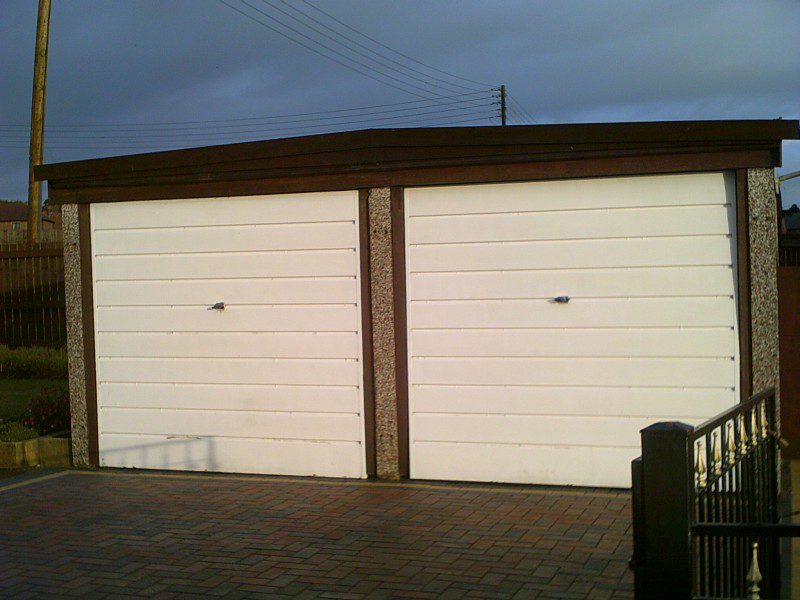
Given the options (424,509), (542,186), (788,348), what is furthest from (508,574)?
(788,348)

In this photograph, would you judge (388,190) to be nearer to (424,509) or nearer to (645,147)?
(645,147)

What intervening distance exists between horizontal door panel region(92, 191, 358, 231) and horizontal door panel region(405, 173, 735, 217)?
28.2 inches

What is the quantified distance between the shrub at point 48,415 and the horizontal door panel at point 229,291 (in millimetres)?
1898

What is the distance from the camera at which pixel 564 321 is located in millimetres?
8320

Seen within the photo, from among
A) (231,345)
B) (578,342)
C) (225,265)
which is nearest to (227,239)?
(225,265)

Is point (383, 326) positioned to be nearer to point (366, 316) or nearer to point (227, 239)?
point (366, 316)

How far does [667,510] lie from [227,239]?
6653mm

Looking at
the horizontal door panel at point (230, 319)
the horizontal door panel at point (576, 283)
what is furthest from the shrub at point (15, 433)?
the horizontal door panel at point (576, 283)

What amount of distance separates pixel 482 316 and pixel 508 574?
3012mm

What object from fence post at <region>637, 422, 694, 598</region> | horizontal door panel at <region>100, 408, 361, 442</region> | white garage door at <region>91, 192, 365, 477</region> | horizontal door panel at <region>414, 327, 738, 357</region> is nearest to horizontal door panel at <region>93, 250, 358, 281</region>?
white garage door at <region>91, 192, 365, 477</region>

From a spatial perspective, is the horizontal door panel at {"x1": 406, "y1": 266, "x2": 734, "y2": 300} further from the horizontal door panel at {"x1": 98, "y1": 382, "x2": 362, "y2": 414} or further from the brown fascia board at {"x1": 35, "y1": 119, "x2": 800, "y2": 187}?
the horizontal door panel at {"x1": 98, "y1": 382, "x2": 362, "y2": 414}

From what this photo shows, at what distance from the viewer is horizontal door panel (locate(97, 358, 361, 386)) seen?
29.5ft

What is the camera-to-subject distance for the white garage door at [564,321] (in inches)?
314

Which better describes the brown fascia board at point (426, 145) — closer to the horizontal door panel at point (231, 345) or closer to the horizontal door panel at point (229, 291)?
the horizontal door panel at point (229, 291)
